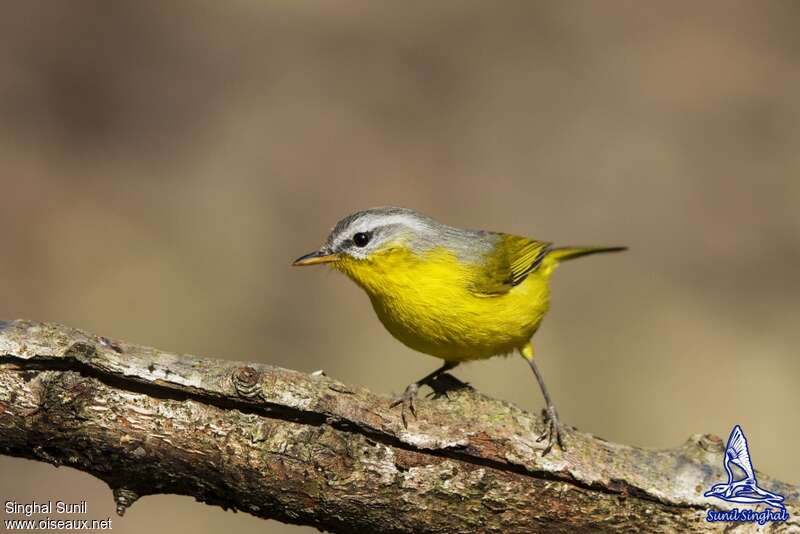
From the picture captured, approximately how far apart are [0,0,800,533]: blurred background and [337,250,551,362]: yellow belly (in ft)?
12.1

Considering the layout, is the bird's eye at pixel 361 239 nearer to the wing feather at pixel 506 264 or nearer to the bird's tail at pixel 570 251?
the wing feather at pixel 506 264

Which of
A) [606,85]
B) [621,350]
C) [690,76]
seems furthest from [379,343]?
[690,76]

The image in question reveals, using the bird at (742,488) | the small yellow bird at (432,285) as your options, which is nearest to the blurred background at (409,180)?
the small yellow bird at (432,285)

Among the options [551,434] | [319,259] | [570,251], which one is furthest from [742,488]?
[570,251]

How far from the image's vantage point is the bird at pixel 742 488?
476cm

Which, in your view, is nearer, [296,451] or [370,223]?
[296,451]

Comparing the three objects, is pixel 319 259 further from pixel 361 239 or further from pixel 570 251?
pixel 570 251

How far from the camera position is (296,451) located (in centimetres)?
435

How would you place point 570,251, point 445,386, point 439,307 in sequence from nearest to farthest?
point 445,386, point 439,307, point 570,251

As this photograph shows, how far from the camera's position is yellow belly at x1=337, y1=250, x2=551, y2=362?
5.69 metres

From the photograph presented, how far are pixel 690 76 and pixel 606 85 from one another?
50.5 inches

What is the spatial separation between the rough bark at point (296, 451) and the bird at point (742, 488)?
9cm

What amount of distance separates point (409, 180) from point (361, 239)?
19.9 feet

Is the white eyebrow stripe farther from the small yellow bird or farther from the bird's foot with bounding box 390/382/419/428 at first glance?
the bird's foot with bounding box 390/382/419/428
